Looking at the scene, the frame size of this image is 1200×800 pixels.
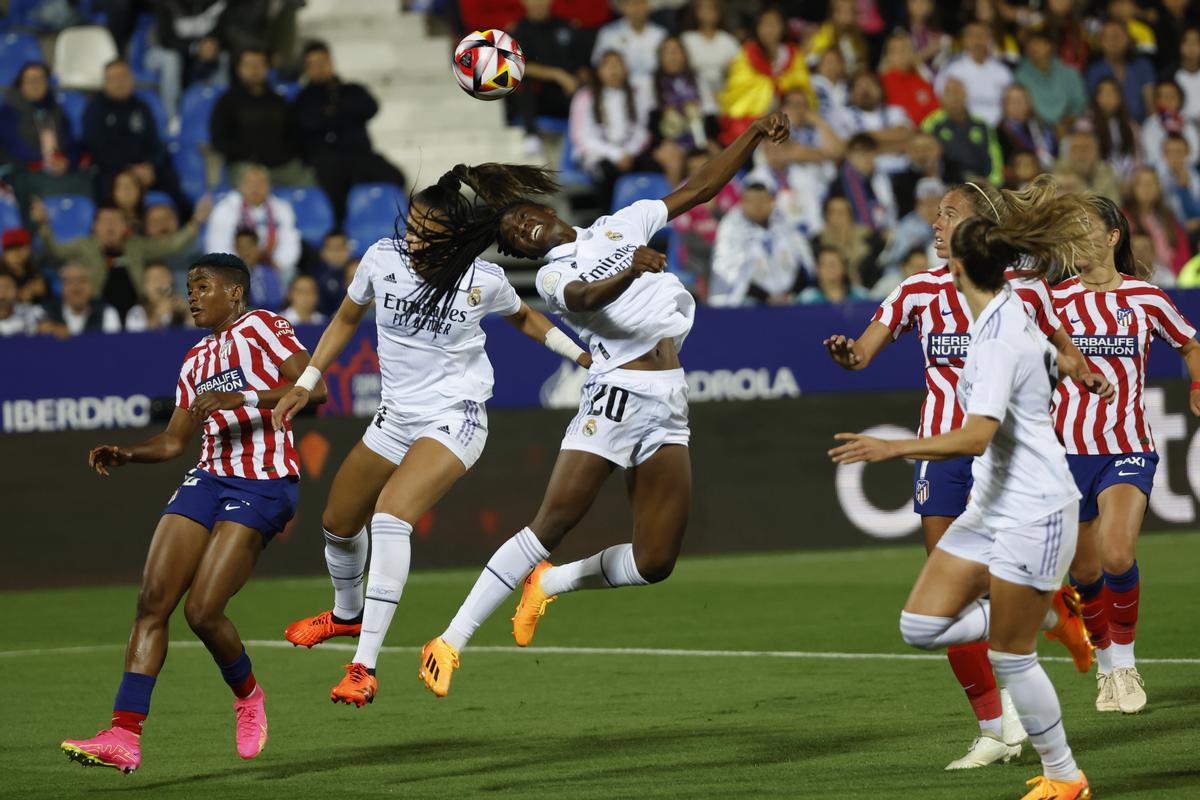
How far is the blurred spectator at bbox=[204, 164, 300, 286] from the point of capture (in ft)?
55.5

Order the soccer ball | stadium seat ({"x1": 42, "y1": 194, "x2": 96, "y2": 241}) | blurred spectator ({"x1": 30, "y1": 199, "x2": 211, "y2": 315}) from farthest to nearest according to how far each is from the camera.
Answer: stadium seat ({"x1": 42, "y1": 194, "x2": 96, "y2": 241}) → blurred spectator ({"x1": 30, "y1": 199, "x2": 211, "y2": 315}) → the soccer ball

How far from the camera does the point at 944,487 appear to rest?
7973 mm

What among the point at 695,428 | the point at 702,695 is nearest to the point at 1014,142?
the point at 695,428

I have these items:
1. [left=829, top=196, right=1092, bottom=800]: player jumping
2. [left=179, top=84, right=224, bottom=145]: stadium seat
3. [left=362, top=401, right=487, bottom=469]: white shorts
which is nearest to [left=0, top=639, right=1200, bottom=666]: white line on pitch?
[left=362, top=401, right=487, bottom=469]: white shorts

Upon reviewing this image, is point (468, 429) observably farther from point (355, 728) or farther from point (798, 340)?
point (798, 340)

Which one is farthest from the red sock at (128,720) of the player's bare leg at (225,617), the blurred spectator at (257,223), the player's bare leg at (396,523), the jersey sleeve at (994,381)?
the blurred spectator at (257,223)

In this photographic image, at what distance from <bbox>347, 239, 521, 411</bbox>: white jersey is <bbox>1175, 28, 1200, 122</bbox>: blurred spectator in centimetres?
1309

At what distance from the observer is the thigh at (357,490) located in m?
9.15

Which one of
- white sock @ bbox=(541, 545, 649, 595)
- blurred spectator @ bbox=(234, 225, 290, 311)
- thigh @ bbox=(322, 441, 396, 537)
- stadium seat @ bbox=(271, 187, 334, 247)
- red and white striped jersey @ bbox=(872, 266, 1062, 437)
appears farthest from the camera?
stadium seat @ bbox=(271, 187, 334, 247)

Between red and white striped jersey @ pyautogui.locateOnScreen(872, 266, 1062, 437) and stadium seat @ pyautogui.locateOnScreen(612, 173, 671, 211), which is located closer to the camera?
red and white striped jersey @ pyautogui.locateOnScreen(872, 266, 1062, 437)

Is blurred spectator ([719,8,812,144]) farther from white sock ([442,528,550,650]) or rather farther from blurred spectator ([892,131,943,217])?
white sock ([442,528,550,650])

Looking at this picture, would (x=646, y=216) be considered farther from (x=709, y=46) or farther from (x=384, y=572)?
(x=709, y=46)

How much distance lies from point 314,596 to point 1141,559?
19.3 ft

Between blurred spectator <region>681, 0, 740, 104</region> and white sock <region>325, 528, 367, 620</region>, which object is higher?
blurred spectator <region>681, 0, 740, 104</region>
